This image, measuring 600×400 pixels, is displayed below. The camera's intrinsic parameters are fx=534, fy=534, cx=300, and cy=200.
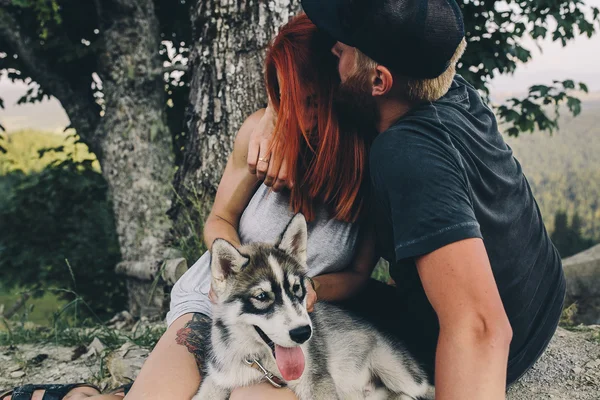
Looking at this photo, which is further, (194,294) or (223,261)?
(194,294)

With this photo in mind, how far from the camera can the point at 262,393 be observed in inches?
95.7

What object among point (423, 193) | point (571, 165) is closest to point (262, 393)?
point (423, 193)

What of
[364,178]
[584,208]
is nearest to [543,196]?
[584,208]

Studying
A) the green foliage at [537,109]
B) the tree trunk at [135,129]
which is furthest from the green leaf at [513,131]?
the tree trunk at [135,129]

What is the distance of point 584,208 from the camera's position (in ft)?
151

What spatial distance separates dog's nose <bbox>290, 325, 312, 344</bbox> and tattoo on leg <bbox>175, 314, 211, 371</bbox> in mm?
691

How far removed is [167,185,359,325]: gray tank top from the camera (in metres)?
2.87

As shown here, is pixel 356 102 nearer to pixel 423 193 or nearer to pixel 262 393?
pixel 423 193

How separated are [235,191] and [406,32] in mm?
1319

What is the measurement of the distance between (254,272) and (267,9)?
2.50 m

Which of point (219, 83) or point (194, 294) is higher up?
point (219, 83)

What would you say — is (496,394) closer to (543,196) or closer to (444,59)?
(444,59)

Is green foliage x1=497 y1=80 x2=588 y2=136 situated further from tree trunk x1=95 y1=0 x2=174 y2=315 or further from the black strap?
the black strap

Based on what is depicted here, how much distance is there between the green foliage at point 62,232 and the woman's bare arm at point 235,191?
6.76m
